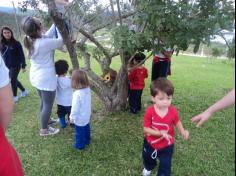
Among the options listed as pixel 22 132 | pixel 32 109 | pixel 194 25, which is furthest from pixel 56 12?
pixel 32 109

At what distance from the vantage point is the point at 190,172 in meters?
3.10

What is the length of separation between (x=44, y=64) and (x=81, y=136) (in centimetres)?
98

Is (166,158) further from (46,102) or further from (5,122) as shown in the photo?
(46,102)

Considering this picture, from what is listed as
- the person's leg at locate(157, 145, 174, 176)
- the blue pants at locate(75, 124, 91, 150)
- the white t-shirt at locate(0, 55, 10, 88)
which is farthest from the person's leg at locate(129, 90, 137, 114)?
the white t-shirt at locate(0, 55, 10, 88)

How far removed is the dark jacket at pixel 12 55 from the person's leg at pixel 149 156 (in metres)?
3.56

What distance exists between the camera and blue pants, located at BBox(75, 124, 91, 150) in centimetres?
349

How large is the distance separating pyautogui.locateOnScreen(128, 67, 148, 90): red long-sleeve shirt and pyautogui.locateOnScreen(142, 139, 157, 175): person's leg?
1.82m

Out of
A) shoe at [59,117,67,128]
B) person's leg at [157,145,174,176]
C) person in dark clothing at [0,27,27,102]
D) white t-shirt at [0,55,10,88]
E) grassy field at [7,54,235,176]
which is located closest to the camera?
white t-shirt at [0,55,10,88]

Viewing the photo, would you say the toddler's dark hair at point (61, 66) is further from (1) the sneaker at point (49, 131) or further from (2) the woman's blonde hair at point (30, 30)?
(1) the sneaker at point (49, 131)

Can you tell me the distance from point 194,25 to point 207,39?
8.9 inches

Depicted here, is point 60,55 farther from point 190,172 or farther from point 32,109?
point 190,172

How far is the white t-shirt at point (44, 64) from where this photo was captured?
3508mm

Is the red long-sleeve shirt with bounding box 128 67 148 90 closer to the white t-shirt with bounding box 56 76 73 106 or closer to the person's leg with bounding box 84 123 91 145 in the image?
the white t-shirt with bounding box 56 76 73 106

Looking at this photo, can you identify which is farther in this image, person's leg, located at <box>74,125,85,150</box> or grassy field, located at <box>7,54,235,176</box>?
person's leg, located at <box>74,125,85,150</box>
